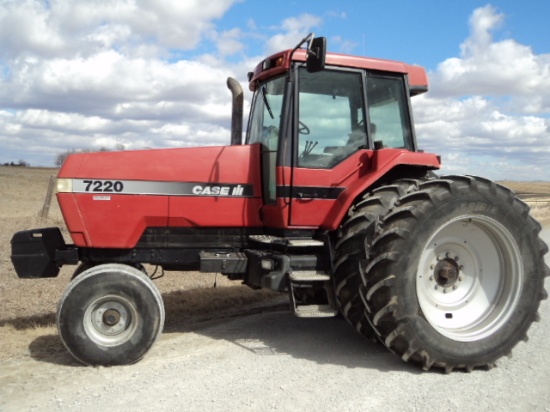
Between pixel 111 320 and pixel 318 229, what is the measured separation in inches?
79.5

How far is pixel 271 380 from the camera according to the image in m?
4.02

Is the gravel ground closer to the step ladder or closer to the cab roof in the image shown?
the step ladder

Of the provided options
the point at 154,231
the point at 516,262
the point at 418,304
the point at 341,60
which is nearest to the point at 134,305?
the point at 154,231

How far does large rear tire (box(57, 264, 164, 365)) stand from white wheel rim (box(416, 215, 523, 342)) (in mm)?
2351

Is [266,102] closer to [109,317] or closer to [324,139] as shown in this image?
[324,139]

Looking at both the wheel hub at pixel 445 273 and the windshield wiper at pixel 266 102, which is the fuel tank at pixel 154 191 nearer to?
the windshield wiper at pixel 266 102

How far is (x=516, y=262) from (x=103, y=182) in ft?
12.4

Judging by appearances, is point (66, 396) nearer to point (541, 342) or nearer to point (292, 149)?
point (292, 149)

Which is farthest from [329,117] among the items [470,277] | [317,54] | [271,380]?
[271,380]

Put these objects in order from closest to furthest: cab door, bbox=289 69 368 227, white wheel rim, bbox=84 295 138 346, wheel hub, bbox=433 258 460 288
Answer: white wheel rim, bbox=84 295 138 346 → wheel hub, bbox=433 258 460 288 → cab door, bbox=289 69 368 227

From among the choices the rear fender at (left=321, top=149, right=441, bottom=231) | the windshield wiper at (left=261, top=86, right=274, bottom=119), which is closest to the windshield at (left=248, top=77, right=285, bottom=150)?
the windshield wiper at (left=261, top=86, right=274, bottom=119)

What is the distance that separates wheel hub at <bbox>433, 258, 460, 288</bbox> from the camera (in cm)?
473

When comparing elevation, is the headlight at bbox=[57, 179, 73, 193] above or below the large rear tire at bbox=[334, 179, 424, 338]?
above

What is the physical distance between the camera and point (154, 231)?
198 inches
